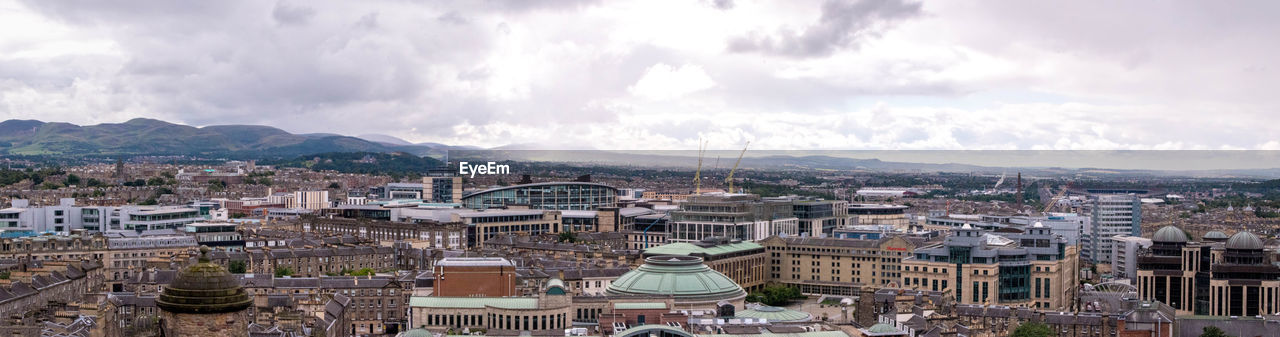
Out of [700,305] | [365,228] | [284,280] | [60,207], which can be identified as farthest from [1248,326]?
[60,207]

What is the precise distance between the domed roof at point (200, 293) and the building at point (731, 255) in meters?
81.1

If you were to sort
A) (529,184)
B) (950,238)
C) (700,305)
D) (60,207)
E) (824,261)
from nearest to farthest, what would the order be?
(700,305) < (950,238) < (824,261) < (60,207) < (529,184)

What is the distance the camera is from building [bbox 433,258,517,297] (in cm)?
7562

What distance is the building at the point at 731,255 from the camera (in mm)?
109250

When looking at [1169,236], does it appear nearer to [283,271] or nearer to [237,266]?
[283,271]

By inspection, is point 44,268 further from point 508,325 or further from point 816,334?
point 816,334

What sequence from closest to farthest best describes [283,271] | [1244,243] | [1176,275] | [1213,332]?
[1213,332] < [1244,243] < [1176,275] < [283,271]

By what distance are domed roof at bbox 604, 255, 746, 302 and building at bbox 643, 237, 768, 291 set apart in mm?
25520

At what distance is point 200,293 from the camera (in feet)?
85.8

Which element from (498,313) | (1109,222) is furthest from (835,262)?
(1109,222)

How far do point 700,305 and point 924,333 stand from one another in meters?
13.0

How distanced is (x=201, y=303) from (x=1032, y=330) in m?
58.5

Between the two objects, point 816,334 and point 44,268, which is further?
point 44,268

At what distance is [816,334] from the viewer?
59.6 meters
